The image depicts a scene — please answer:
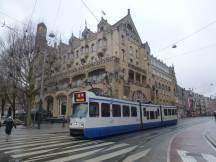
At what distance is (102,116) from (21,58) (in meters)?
17.2

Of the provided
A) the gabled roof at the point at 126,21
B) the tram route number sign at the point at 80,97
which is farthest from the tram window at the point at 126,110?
the gabled roof at the point at 126,21

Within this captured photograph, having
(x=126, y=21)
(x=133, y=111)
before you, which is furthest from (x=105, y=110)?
(x=126, y=21)

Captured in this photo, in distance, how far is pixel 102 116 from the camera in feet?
57.6

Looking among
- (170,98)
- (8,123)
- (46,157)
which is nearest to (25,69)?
(8,123)

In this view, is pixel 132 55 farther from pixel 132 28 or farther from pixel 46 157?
pixel 46 157

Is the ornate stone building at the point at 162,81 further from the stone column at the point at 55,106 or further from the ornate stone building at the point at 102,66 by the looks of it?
the stone column at the point at 55,106

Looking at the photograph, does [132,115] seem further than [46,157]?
Yes

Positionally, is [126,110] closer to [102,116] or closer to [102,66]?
[102,116]

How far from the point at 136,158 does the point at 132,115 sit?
13.1m

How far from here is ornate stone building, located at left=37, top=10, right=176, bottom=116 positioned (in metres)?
38.5

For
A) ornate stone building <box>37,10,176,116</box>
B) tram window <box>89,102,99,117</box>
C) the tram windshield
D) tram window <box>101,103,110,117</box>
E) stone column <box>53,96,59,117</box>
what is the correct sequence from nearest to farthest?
the tram windshield, tram window <box>89,102,99,117</box>, tram window <box>101,103,110,117</box>, ornate stone building <box>37,10,176,116</box>, stone column <box>53,96,59,117</box>

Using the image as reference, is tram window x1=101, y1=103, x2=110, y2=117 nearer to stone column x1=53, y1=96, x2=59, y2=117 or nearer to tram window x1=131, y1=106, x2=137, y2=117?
tram window x1=131, y1=106, x2=137, y2=117

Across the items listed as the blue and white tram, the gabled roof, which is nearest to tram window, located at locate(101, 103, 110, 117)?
the blue and white tram

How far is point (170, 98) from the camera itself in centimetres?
6962
